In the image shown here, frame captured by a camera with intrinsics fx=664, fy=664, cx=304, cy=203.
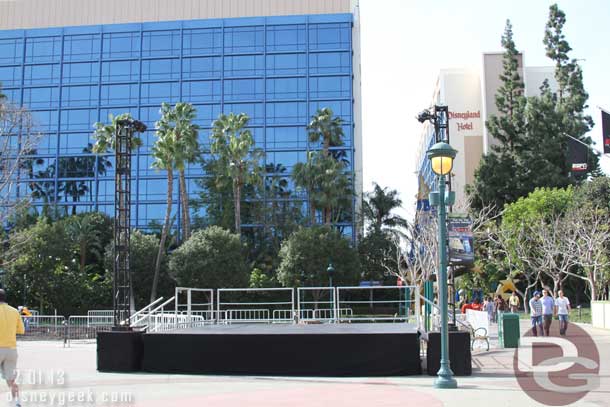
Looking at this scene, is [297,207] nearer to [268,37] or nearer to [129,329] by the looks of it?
[268,37]

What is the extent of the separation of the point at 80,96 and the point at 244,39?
18371mm

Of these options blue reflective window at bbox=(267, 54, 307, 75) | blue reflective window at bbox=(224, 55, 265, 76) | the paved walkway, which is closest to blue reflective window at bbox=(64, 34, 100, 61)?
blue reflective window at bbox=(224, 55, 265, 76)

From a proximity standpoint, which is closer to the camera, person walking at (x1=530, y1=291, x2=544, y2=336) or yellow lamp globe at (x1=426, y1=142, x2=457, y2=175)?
yellow lamp globe at (x1=426, y1=142, x2=457, y2=175)

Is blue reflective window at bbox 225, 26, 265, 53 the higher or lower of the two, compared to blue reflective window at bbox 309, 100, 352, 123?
higher

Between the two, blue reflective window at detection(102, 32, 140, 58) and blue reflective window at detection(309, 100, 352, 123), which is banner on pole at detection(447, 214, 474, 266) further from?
blue reflective window at detection(102, 32, 140, 58)

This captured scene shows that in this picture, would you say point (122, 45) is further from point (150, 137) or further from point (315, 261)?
point (315, 261)

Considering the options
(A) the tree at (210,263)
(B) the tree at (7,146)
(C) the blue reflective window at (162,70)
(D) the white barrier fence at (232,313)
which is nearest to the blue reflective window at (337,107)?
(C) the blue reflective window at (162,70)

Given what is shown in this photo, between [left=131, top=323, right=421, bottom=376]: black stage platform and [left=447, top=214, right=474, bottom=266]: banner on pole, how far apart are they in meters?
1.97

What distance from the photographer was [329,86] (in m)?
67.6

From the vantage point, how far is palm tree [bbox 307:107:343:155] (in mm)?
60188

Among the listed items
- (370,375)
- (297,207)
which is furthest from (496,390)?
(297,207)

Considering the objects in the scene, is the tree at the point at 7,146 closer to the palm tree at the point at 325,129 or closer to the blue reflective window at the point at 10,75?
the palm tree at the point at 325,129

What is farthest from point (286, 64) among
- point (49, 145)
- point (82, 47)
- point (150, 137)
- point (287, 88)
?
point (49, 145)

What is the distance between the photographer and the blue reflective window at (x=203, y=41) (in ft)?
230
